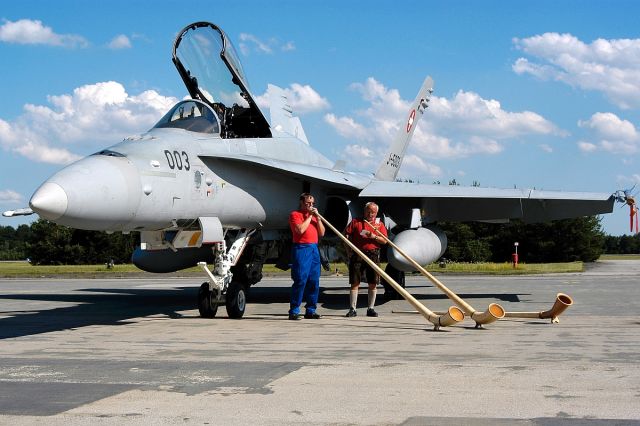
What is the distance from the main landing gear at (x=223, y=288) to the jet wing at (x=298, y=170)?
48.9 inches

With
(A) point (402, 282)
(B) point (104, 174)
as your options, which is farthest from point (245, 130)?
(A) point (402, 282)

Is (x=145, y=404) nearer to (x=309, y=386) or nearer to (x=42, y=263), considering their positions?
(x=309, y=386)

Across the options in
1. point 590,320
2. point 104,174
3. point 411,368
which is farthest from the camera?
point 590,320

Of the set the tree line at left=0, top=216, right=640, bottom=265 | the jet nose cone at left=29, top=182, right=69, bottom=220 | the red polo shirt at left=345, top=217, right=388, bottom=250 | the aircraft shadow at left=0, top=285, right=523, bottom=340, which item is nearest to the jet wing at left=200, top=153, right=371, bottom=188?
the red polo shirt at left=345, top=217, right=388, bottom=250

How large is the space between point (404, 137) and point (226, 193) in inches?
343

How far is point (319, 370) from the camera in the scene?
6309 millimetres

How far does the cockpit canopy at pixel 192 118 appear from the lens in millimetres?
10938

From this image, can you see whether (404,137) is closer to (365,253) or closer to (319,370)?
(365,253)

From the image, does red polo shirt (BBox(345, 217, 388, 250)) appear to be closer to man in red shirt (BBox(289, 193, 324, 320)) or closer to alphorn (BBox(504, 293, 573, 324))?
man in red shirt (BBox(289, 193, 324, 320))

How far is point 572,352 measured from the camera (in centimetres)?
716

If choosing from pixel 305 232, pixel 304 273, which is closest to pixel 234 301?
pixel 304 273

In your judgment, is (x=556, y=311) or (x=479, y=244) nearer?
(x=556, y=311)

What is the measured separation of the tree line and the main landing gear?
4874 cm

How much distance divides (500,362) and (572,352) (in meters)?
0.99
